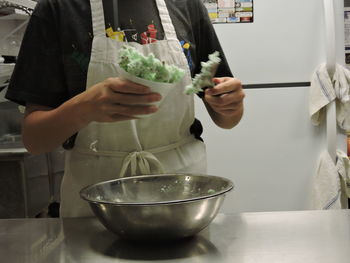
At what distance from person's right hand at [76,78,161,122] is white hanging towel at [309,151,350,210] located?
4.27 feet

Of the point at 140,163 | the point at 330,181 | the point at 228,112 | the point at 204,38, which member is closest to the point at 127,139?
the point at 140,163

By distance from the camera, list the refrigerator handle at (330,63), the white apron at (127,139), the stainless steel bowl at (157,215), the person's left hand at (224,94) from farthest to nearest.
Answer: the refrigerator handle at (330,63) < the white apron at (127,139) < the person's left hand at (224,94) < the stainless steel bowl at (157,215)

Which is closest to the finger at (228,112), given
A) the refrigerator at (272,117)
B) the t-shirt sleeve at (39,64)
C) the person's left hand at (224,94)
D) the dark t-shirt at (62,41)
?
the person's left hand at (224,94)

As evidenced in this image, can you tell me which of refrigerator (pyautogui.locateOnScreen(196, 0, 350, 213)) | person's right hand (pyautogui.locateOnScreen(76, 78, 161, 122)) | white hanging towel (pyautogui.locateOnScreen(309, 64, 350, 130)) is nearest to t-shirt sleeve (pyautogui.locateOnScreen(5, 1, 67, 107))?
person's right hand (pyautogui.locateOnScreen(76, 78, 161, 122))

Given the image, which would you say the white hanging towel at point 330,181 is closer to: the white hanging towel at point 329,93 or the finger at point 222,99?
the white hanging towel at point 329,93

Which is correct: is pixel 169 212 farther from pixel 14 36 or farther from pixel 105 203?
pixel 14 36

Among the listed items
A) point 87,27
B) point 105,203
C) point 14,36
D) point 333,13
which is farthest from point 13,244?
point 14,36

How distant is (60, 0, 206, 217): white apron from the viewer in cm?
103

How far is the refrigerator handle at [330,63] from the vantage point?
6.00 ft

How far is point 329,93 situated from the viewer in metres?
1.86

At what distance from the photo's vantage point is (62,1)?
3.36 feet

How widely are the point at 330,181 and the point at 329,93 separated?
370 mm

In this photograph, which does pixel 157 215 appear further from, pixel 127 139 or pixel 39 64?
pixel 39 64

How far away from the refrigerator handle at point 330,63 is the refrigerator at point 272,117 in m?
0.05
